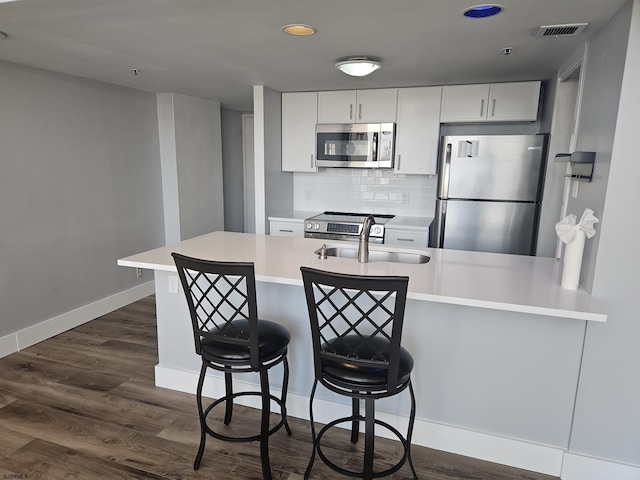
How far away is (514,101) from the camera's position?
363cm

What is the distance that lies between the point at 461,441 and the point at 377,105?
3.04 meters

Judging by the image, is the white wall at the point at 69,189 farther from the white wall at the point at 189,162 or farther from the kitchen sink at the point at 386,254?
the kitchen sink at the point at 386,254

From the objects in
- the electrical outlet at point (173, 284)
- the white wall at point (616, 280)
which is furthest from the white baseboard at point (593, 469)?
the electrical outlet at point (173, 284)

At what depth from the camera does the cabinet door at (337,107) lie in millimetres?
4137

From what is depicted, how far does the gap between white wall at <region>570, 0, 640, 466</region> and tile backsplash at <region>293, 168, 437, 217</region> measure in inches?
95.7

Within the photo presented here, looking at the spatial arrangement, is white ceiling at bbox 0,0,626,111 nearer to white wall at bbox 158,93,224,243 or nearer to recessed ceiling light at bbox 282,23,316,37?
recessed ceiling light at bbox 282,23,316,37

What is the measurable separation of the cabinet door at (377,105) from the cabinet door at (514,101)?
88 cm

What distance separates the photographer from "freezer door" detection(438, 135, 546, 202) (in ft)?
10.8

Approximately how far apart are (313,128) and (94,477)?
344 cm

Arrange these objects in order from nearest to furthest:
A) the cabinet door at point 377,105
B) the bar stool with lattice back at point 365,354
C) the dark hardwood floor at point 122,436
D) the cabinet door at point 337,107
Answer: the bar stool with lattice back at point 365,354, the dark hardwood floor at point 122,436, the cabinet door at point 377,105, the cabinet door at point 337,107

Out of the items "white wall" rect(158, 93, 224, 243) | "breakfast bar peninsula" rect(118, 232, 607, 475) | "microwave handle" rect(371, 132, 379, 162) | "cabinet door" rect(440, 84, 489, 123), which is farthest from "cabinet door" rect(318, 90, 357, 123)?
"breakfast bar peninsula" rect(118, 232, 607, 475)

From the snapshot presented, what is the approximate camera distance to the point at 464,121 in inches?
152

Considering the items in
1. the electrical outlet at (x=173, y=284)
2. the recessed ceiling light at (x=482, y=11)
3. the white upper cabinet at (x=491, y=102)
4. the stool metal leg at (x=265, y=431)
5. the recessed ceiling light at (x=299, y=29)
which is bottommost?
the stool metal leg at (x=265, y=431)

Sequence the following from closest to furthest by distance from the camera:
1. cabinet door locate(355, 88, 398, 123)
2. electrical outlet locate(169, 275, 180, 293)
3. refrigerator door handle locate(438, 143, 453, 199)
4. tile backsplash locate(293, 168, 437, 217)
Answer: electrical outlet locate(169, 275, 180, 293)
refrigerator door handle locate(438, 143, 453, 199)
cabinet door locate(355, 88, 398, 123)
tile backsplash locate(293, 168, 437, 217)
